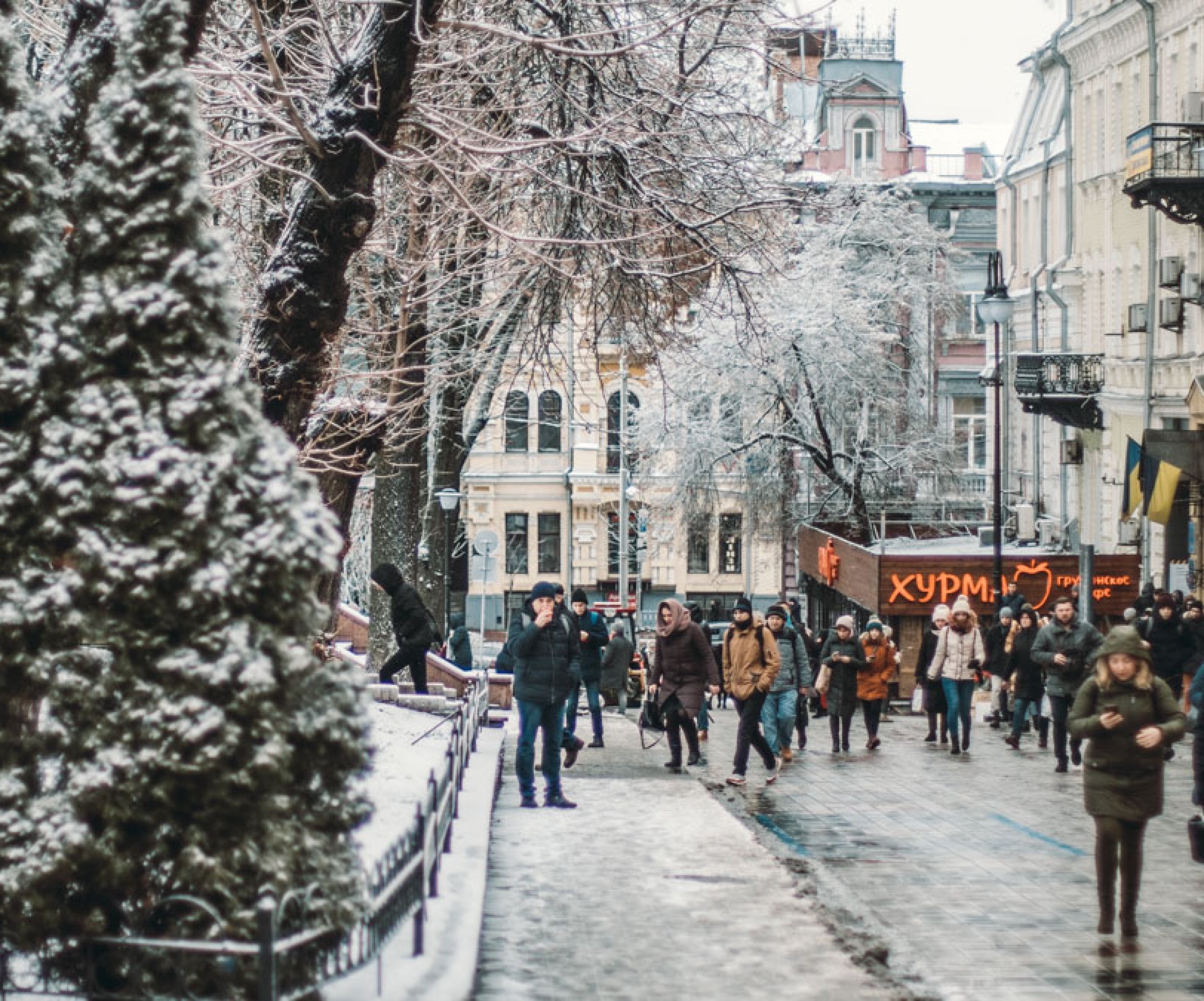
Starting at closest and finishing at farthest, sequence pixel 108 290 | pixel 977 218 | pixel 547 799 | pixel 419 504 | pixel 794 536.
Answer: pixel 108 290 → pixel 547 799 → pixel 419 504 → pixel 794 536 → pixel 977 218

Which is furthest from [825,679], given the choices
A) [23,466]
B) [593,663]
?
[23,466]

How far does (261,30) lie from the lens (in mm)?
10609

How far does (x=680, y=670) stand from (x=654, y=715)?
1.46 meters

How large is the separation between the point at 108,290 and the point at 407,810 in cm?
617

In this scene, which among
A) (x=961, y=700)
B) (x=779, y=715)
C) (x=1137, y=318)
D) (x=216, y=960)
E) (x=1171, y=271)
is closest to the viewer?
(x=216, y=960)

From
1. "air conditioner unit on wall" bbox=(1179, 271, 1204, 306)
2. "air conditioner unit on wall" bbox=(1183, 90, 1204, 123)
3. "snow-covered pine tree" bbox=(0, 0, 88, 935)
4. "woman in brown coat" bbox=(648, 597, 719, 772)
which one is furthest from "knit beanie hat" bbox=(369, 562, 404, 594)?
"air conditioner unit on wall" bbox=(1183, 90, 1204, 123)

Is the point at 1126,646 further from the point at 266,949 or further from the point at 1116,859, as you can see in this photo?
the point at 266,949

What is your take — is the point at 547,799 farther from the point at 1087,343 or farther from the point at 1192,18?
the point at 1087,343

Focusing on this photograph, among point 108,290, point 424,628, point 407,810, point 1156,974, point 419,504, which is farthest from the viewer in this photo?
point 419,504

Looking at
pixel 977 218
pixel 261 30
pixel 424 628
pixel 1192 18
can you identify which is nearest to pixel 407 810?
pixel 261 30

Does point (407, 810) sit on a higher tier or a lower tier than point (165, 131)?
lower

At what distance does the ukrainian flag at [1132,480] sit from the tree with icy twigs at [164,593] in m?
25.9

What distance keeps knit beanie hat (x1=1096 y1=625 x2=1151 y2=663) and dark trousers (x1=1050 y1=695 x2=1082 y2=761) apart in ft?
25.8

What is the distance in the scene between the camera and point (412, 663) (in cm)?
2041
